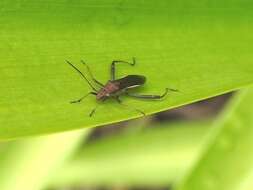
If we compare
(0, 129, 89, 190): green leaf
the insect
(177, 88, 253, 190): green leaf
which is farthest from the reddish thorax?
(0, 129, 89, 190): green leaf

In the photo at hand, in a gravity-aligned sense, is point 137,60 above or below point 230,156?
above

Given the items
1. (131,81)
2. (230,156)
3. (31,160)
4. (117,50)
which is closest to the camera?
(117,50)

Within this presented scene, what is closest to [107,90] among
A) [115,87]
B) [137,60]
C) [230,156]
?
[115,87]

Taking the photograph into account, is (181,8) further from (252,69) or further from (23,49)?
(23,49)

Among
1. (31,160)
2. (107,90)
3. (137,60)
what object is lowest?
(31,160)

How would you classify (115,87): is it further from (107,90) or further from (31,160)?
(31,160)

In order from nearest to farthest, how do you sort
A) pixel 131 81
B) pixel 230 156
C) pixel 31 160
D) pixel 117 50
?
pixel 117 50
pixel 131 81
pixel 230 156
pixel 31 160

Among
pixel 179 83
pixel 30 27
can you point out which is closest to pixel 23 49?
pixel 30 27

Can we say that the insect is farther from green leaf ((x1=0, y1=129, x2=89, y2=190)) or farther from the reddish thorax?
green leaf ((x1=0, y1=129, x2=89, y2=190))
